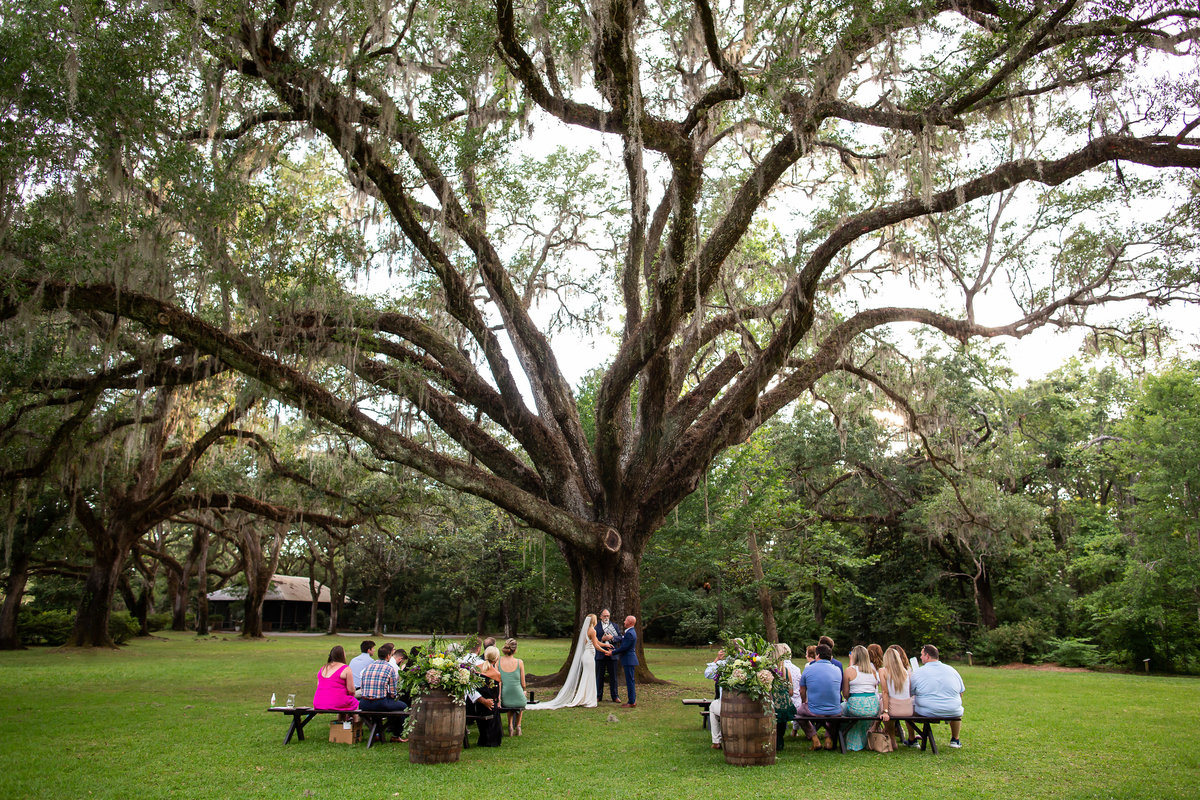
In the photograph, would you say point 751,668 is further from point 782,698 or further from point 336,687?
point 336,687

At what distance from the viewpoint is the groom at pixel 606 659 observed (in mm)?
10172

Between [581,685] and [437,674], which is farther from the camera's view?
[581,685]

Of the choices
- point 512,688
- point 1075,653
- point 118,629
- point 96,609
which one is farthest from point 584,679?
point 118,629

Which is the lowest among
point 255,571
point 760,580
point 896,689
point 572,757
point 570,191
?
point 572,757

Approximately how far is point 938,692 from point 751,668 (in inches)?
81.7

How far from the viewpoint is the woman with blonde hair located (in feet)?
23.2

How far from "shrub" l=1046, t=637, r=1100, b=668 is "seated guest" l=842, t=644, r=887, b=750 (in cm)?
1460

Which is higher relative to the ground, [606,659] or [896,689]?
[896,689]

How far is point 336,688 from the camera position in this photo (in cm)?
742

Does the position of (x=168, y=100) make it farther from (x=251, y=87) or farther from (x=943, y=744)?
(x=943, y=744)

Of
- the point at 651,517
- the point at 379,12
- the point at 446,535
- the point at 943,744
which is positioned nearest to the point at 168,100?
the point at 379,12

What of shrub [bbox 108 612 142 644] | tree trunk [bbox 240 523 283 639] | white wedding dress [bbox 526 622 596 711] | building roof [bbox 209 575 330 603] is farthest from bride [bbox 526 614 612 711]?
building roof [bbox 209 575 330 603]

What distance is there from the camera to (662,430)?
Result: 1227cm

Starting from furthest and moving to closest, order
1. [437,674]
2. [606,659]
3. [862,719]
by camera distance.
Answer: [606,659] → [862,719] → [437,674]
